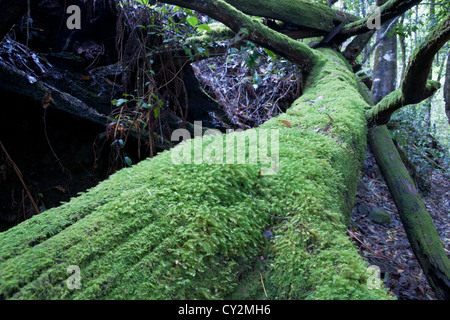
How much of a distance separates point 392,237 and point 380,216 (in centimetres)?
43

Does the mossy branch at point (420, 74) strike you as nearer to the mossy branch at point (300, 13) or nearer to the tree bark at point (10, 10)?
the mossy branch at point (300, 13)

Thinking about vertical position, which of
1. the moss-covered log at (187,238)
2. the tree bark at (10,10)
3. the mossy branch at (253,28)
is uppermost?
the mossy branch at (253,28)

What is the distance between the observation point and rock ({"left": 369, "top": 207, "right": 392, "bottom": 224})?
4680 mm

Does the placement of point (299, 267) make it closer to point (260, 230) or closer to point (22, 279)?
point (260, 230)

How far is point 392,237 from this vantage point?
14.3 ft

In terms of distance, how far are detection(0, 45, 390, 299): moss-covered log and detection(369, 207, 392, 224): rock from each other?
3.59m

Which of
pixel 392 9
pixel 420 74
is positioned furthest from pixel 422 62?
pixel 392 9

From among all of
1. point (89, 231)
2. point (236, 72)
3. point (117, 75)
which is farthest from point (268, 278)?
point (236, 72)

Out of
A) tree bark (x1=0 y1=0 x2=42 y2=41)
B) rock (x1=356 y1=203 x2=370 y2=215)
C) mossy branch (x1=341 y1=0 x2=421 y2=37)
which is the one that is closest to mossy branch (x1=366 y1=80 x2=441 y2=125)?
mossy branch (x1=341 y1=0 x2=421 y2=37)

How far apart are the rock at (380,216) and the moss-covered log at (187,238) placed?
141 inches

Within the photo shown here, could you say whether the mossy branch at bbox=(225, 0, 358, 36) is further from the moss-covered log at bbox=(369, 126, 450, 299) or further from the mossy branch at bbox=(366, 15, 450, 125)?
the mossy branch at bbox=(366, 15, 450, 125)

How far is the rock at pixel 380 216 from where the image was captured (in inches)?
184

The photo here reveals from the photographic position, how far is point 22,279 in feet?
2.75

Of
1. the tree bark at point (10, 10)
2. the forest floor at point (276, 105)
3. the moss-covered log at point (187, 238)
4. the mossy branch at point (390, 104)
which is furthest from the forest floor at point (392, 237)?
the tree bark at point (10, 10)
